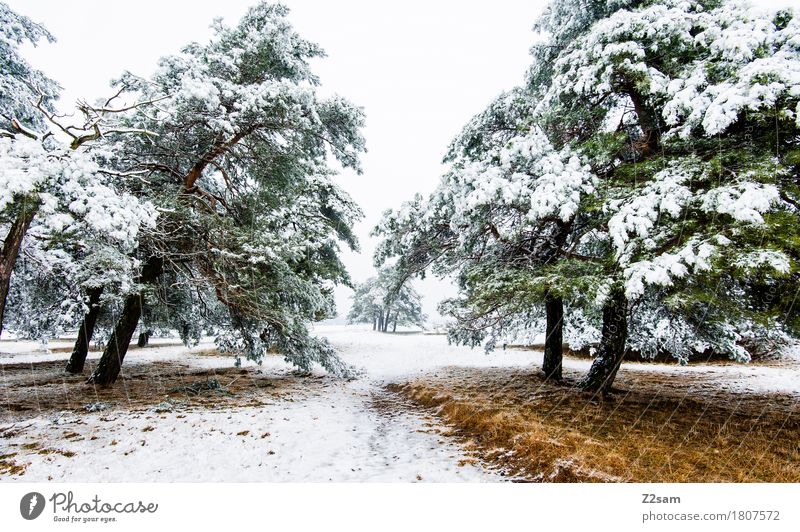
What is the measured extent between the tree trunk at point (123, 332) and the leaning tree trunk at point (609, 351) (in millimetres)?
8211

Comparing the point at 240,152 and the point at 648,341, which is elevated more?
the point at 240,152

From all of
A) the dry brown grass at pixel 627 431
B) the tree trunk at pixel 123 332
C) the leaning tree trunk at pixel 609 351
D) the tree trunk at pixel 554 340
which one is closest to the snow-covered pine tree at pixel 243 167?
the tree trunk at pixel 123 332

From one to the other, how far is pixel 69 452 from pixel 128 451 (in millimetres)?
521

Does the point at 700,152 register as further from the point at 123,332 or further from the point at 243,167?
the point at 123,332

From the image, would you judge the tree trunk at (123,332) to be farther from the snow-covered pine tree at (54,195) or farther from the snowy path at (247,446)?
the snowy path at (247,446)

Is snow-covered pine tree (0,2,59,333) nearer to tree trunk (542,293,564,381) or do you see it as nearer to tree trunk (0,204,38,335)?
tree trunk (0,204,38,335)

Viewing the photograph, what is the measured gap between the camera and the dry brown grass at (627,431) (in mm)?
2988

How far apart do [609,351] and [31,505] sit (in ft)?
24.7

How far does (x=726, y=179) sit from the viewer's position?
3488 millimetres

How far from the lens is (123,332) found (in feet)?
21.2

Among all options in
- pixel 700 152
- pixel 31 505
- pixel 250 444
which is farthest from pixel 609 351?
pixel 31 505

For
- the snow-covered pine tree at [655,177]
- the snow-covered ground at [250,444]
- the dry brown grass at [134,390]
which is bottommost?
the dry brown grass at [134,390]

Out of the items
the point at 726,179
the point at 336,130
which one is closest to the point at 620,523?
the point at 726,179

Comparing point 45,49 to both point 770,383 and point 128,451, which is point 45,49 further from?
point 770,383
